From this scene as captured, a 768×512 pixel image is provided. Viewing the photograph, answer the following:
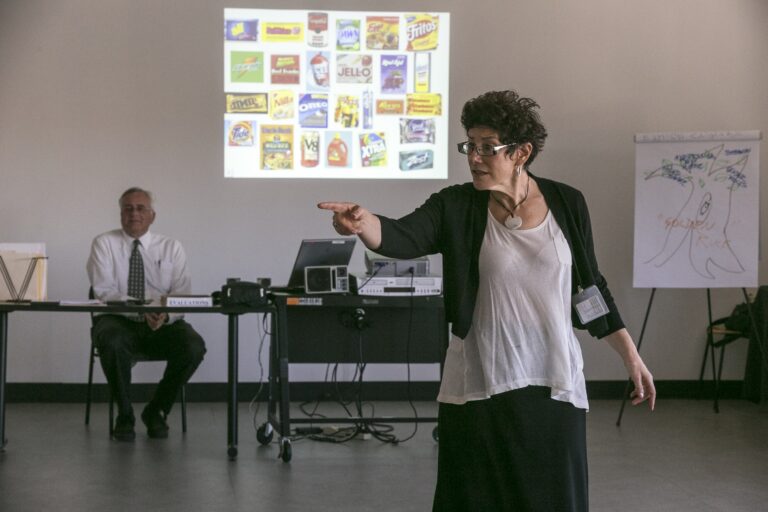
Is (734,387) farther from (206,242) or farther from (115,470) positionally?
(115,470)

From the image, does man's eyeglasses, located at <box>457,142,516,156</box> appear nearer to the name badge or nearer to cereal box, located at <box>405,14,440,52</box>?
the name badge

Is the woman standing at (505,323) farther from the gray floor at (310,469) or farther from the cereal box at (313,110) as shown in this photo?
the cereal box at (313,110)

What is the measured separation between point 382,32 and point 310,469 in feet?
10.4

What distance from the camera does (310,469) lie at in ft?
14.2

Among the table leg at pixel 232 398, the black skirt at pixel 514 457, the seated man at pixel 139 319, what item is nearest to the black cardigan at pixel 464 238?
the black skirt at pixel 514 457

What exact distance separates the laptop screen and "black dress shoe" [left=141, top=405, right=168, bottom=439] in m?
1.02

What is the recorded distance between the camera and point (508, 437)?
2.18 m

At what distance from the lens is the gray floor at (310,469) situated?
3758 mm

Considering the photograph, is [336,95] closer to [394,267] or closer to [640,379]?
[394,267]

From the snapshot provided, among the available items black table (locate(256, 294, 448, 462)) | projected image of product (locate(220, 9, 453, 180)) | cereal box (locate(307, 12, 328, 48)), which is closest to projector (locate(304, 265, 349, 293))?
black table (locate(256, 294, 448, 462))

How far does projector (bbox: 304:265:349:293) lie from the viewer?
4781 mm

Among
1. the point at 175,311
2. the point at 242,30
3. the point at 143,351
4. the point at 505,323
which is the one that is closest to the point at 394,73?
the point at 242,30

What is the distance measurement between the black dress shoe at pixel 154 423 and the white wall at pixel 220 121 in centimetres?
119

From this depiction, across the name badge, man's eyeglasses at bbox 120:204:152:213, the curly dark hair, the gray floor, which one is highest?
the curly dark hair
